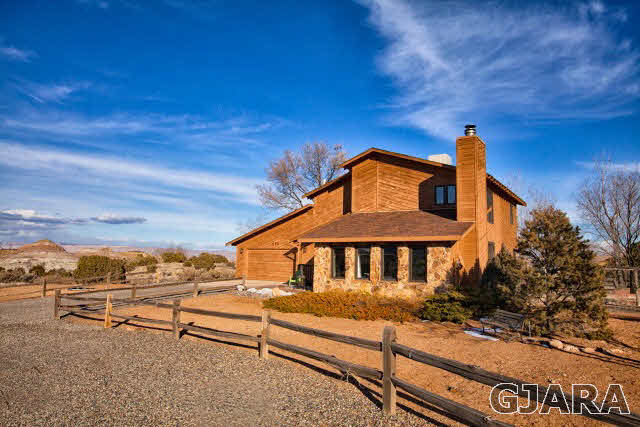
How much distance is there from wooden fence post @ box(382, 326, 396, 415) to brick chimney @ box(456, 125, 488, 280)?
41.3ft

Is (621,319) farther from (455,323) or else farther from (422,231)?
(422,231)

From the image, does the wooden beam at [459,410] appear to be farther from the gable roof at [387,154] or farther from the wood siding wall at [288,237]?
the wood siding wall at [288,237]

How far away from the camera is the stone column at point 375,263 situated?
17.4 meters

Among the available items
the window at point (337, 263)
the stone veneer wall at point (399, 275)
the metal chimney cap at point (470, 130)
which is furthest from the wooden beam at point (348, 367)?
the metal chimney cap at point (470, 130)

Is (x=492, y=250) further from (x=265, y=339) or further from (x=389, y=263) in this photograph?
(x=265, y=339)

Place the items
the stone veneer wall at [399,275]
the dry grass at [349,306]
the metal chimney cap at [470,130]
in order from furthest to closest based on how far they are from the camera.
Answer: the metal chimney cap at [470,130], the stone veneer wall at [399,275], the dry grass at [349,306]

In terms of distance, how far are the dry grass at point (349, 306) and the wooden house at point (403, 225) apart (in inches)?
72.9

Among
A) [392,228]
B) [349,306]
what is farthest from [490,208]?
[349,306]

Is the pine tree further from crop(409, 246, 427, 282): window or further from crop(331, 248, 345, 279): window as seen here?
crop(331, 248, 345, 279): window

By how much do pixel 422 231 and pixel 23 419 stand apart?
47.7ft

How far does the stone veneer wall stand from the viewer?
16.0m

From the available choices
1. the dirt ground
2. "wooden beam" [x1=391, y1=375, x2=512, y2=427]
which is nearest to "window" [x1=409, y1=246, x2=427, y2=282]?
the dirt ground

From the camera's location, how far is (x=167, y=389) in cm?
664

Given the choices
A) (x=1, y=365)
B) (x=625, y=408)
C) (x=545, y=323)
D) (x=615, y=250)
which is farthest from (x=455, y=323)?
(x=615, y=250)
